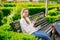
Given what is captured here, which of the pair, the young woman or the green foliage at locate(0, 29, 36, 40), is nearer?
the green foliage at locate(0, 29, 36, 40)

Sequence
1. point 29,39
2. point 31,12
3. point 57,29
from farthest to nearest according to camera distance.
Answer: point 31,12, point 57,29, point 29,39

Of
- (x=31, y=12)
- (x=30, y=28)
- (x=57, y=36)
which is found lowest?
(x=31, y=12)

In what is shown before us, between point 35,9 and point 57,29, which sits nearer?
point 57,29

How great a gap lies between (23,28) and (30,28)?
0.82ft

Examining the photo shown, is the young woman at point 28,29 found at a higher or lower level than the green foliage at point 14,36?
lower

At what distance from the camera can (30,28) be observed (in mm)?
7473

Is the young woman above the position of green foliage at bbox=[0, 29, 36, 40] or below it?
below

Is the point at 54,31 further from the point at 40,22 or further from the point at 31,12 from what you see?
the point at 31,12

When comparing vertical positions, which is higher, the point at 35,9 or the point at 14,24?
the point at 14,24

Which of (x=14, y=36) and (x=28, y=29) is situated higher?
(x=14, y=36)

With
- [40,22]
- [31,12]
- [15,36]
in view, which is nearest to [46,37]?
[15,36]

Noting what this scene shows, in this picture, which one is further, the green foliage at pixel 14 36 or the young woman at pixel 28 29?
the young woman at pixel 28 29

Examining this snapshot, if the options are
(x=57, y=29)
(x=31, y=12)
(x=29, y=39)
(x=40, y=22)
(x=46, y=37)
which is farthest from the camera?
(x=31, y=12)

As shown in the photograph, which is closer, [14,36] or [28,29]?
[14,36]
